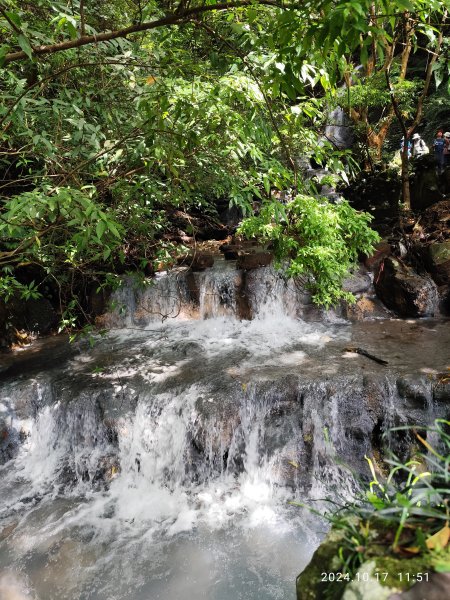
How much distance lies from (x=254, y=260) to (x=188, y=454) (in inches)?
192

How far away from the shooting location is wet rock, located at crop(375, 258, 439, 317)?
8062 millimetres

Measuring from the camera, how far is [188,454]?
17.4ft

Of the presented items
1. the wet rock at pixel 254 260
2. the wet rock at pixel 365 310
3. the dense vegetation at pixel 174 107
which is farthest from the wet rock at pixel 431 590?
the wet rock at pixel 254 260

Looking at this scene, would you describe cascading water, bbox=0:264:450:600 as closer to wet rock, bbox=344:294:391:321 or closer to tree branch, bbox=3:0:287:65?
wet rock, bbox=344:294:391:321

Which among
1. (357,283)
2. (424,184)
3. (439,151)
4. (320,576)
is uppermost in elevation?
(439,151)

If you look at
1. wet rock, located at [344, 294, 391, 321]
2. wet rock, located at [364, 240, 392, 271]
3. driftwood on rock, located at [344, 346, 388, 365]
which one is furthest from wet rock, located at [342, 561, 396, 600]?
wet rock, located at [364, 240, 392, 271]

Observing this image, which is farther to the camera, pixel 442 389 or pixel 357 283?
pixel 357 283

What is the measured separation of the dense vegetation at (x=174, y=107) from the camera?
89.4 inches

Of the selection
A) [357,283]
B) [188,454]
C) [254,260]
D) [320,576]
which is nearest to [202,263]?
[254,260]

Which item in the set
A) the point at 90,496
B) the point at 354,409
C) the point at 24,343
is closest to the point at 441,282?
the point at 354,409

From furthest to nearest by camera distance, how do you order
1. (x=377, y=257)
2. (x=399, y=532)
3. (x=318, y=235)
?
(x=377, y=257)
(x=318, y=235)
(x=399, y=532)

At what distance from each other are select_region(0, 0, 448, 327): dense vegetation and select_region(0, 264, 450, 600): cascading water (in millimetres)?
1795

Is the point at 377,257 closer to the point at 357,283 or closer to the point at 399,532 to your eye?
the point at 357,283

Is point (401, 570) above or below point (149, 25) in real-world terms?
below
